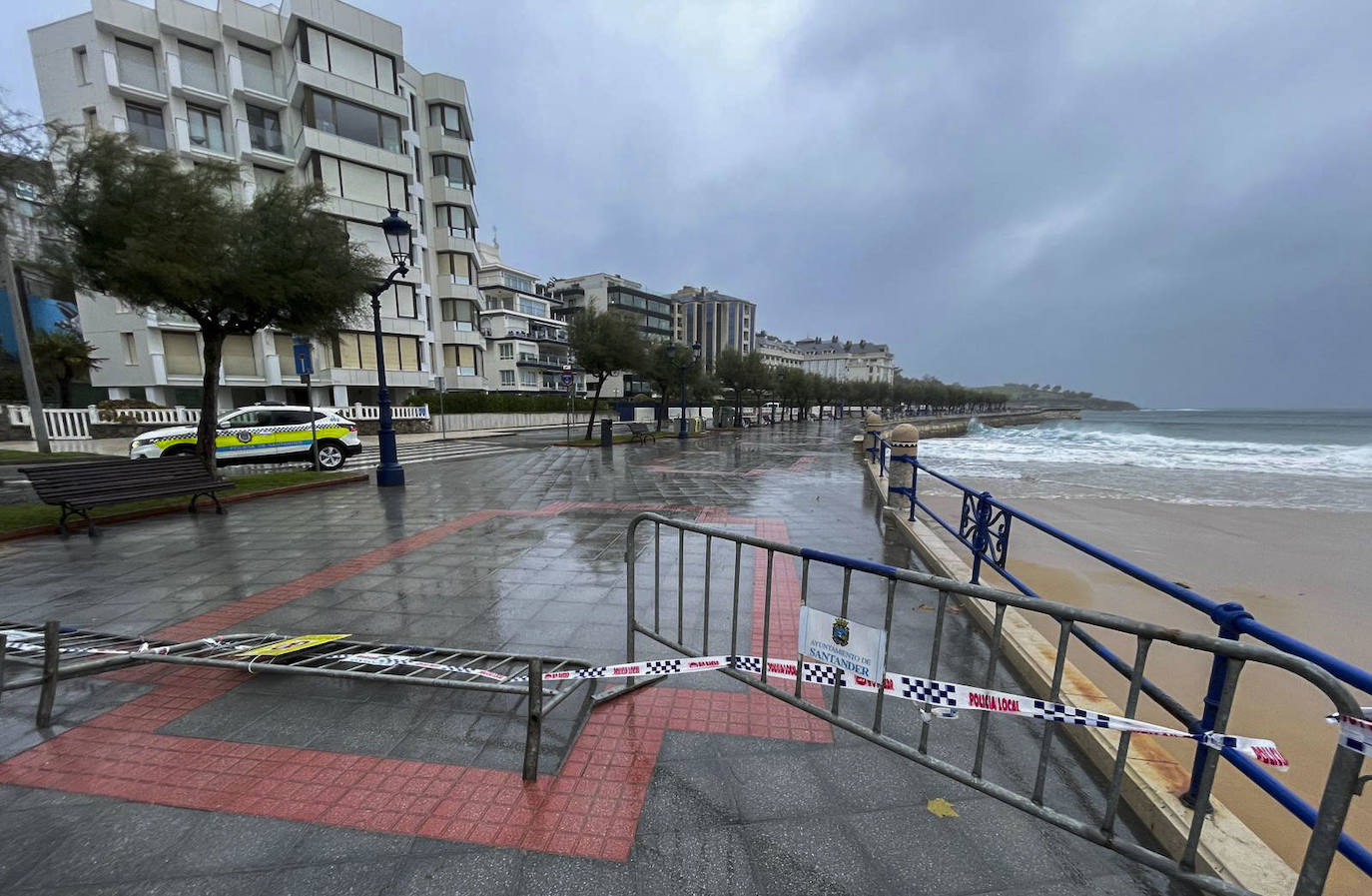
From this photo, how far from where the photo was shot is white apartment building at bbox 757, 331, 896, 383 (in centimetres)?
12464

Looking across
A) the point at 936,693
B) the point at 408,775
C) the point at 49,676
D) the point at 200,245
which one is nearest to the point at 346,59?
the point at 200,245

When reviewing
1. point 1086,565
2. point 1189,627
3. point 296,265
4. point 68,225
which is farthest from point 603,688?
point 68,225

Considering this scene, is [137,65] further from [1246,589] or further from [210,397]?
[1246,589]

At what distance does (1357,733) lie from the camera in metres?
1.36

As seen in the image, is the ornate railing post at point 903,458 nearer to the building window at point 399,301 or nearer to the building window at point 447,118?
the building window at point 399,301

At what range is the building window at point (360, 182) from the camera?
25.7 meters

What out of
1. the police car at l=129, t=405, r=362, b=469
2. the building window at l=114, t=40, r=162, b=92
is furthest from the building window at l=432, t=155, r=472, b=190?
the police car at l=129, t=405, r=362, b=469

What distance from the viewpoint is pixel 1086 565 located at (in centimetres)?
679

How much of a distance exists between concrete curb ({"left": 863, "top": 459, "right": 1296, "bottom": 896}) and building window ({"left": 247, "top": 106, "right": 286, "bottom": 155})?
121ft

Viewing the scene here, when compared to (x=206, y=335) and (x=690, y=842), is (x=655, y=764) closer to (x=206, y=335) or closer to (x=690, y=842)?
(x=690, y=842)

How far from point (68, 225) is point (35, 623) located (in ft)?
25.2

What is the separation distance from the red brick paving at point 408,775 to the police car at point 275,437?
1220 centimetres

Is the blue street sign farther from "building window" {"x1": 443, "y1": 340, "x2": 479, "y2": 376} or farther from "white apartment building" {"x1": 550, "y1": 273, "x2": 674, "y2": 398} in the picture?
"white apartment building" {"x1": 550, "y1": 273, "x2": 674, "y2": 398}

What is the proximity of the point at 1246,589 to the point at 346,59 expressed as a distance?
125 feet
